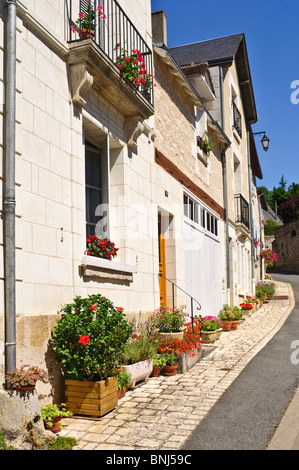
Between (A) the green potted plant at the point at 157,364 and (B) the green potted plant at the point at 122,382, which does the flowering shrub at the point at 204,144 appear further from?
(B) the green potted plant at the point at 122,382

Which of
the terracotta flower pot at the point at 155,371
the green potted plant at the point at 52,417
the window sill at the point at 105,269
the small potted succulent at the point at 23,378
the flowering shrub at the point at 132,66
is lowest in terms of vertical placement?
the terracotta flower pot at the point at 155,371

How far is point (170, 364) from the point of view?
7.03m

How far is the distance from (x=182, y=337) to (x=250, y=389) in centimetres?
201

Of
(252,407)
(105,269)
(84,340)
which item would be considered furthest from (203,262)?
(84,340)

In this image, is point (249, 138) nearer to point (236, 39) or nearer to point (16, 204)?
point (236, 39)

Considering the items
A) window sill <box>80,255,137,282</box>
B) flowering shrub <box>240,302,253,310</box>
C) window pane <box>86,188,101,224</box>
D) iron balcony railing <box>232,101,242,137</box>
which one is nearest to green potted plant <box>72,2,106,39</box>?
window pane <box>86,188,101,224</box>

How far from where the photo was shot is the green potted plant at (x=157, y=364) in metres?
6.88

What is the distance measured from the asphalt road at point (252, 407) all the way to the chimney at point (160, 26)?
6.60 metres

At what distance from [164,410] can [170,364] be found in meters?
1.86

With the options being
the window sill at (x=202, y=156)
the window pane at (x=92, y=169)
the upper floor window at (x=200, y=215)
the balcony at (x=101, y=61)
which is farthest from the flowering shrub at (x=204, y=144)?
the window pane at (x=92, y=169)

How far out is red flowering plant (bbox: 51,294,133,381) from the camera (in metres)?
4.84

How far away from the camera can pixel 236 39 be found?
18.0 m

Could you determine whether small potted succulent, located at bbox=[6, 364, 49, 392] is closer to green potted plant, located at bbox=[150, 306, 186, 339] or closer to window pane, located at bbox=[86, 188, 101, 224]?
window pane, located at bbox=[86, 188, 101, 224]
